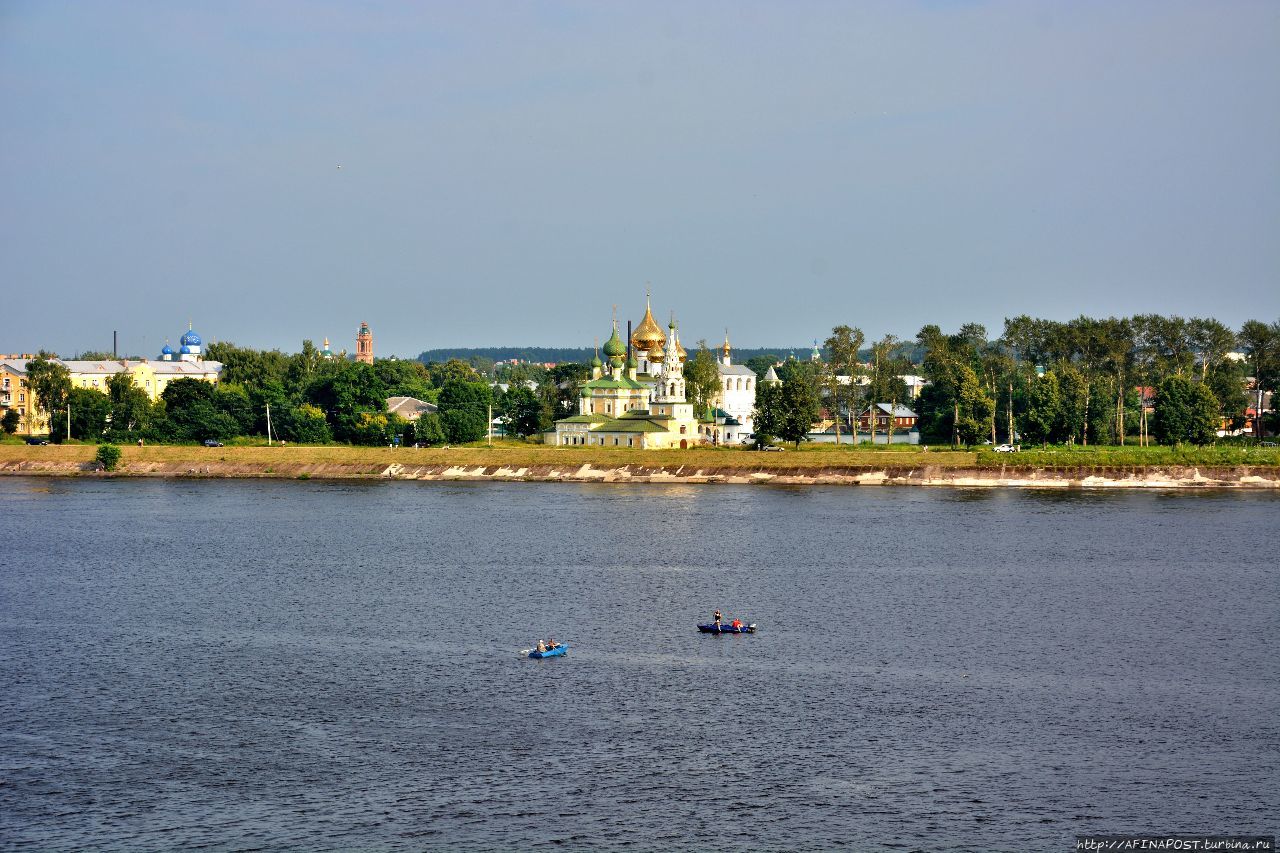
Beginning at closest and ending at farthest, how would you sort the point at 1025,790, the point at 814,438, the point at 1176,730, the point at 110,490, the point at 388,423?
the point at 1025,790 → the point at 1176,730 → the point at 110,490 → the point at 388,423 → the point at 814,438

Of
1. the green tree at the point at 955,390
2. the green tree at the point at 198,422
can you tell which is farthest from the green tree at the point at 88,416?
the green tree at the point at 955,390

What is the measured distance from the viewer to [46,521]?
76.6 m

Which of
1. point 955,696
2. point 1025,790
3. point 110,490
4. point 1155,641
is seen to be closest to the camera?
point 1025,790

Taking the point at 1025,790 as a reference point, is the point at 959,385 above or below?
above

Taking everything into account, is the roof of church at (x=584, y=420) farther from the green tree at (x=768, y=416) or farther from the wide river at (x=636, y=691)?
the wide river at (x=636, y=691)

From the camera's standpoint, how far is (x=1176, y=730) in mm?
34094

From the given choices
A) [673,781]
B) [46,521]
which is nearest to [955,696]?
[673,781]

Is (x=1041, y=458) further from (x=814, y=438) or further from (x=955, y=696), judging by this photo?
(x=955, y=696)

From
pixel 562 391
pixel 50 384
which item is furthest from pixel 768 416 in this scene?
pixel 50 384

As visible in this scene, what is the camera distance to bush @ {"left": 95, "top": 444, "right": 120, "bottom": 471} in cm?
10938

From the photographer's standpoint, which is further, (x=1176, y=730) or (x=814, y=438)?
(x=814, y=438)

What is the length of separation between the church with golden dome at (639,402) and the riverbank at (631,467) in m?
4.01

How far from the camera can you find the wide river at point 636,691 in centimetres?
2895

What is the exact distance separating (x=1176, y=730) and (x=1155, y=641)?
10675mm
